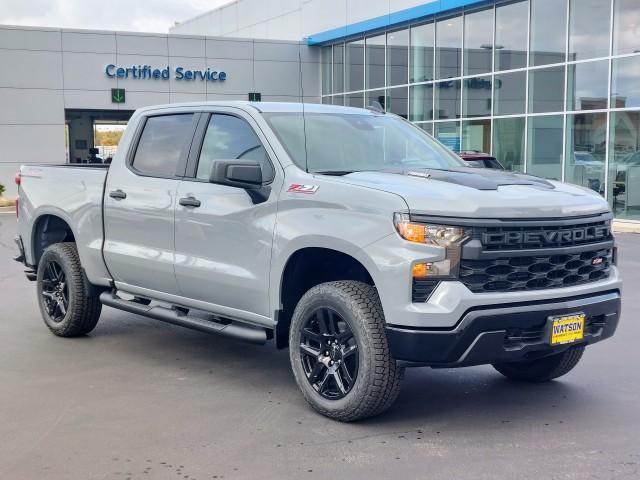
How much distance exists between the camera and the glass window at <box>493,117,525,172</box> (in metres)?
23.4

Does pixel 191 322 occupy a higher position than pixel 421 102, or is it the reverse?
pixel 421 102

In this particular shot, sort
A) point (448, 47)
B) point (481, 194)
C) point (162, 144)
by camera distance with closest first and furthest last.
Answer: point (481, 194)
point (162, 144)
point (448, 47)

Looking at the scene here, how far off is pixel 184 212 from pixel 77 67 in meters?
27.3

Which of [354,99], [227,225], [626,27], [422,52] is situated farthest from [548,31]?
[227,225]

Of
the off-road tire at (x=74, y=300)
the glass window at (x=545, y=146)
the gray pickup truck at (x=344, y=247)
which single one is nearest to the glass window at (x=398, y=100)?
the glass window at (x=545, y=146)

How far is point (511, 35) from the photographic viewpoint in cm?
2350

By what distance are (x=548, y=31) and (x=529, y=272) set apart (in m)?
19.0

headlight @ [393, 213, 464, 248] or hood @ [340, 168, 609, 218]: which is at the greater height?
hood @ [340, 168, 609, 218]

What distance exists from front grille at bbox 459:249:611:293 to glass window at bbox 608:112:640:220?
620 inches

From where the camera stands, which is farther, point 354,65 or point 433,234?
point 354,65

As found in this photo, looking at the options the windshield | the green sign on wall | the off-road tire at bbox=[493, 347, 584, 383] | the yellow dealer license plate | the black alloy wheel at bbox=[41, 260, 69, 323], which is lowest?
the off-road tire at bbox=[493, 347, 584, 383]

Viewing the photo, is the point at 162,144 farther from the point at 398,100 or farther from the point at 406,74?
the point at 398,100

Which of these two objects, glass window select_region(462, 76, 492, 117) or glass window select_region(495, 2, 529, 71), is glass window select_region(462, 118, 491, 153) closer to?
glass window select_region(462, 76, 492, 117)

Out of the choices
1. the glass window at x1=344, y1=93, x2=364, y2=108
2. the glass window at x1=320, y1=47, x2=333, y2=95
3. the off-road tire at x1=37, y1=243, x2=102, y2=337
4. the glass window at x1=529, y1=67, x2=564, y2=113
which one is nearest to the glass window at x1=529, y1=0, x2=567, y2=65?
the glass window at x1=529, y1=67, x2=564, y2=113
